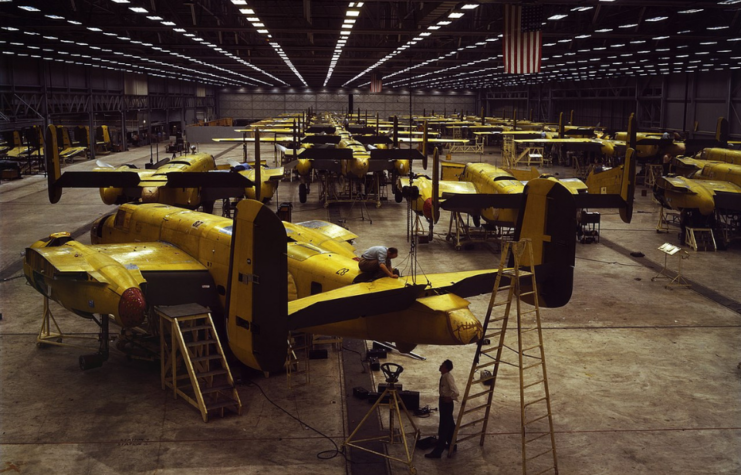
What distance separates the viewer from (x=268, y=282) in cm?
1026

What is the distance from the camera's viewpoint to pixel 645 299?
72.5 feet

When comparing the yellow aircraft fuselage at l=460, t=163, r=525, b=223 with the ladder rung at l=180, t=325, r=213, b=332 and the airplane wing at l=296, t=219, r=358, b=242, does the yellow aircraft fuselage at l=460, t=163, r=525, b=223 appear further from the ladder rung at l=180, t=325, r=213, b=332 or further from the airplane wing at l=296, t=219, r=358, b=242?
the ladder rung at l=180, t=325, r=213, b=332

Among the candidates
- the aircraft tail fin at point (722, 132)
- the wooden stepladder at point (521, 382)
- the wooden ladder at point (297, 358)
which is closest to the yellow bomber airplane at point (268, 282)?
the wooden stepladder at point (521, 382)

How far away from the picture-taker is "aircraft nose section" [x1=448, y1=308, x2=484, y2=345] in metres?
11.0

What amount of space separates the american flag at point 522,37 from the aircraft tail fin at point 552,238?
483 inches

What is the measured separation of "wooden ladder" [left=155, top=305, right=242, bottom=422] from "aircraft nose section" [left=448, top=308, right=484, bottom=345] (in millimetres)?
5180

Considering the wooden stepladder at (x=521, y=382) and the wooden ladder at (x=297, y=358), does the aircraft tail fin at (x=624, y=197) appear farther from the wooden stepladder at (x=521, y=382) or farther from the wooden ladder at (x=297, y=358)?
the wooden ladder at (x=297, y=358)

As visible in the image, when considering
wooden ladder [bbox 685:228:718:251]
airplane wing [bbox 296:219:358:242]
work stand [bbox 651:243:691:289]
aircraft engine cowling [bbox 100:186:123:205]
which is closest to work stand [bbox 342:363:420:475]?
airplane wing [bbox 296:219:358:242]

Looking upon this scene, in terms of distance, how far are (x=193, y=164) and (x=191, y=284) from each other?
18.8m

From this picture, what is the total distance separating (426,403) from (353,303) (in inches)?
181

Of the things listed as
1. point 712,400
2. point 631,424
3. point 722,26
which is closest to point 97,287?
point 631,424

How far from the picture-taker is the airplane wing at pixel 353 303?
10242mm

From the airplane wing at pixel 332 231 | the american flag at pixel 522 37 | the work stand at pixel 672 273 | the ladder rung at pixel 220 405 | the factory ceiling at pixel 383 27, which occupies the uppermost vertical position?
the factory ceiling at pixel 383 27

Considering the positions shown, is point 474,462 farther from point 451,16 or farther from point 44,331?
point 451,16
